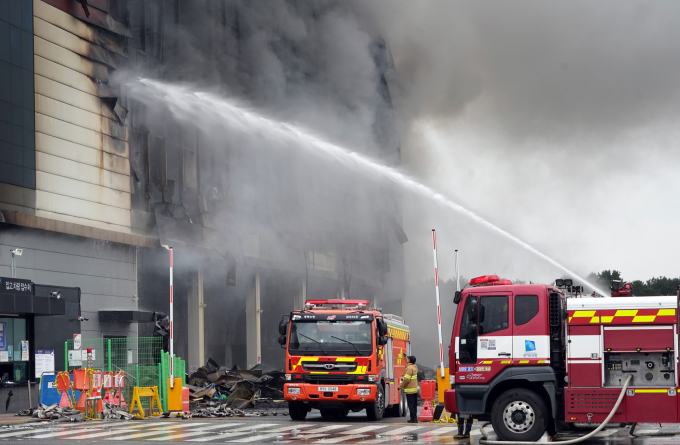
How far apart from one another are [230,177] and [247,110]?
3476mm

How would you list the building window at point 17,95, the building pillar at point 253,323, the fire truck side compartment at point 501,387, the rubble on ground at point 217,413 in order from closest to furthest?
the fire truck side compartment at point 501,387, the rubble on ground at point 217,413, the building window at point 17,95, the building pillar at point 253,323

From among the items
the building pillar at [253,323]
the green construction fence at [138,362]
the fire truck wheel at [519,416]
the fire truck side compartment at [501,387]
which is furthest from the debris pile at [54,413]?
the building pillar at [253,323]

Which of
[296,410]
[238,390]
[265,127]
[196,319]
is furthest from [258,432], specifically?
[265,127]

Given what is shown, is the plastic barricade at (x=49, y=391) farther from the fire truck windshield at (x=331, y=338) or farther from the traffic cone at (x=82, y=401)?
the fire truck windshield at (x=331, y=338)

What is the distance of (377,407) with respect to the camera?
65.5ft

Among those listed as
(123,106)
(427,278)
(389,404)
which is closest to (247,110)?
(123,106)

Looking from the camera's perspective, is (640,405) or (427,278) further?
(427,278)

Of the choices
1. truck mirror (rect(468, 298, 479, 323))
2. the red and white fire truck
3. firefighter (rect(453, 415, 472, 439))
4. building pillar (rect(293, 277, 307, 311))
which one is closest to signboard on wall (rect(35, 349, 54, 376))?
firefighter (rect(453, 415, 472, 439))

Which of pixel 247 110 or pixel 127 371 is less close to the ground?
pixel 247 110

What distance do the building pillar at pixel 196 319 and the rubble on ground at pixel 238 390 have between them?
21.7 feet

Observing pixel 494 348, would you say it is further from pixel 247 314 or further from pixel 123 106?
pixel 247 314

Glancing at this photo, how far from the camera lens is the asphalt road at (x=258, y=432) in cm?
1459

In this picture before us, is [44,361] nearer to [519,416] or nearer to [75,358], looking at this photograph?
[75,358]

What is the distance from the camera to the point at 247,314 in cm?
4222
